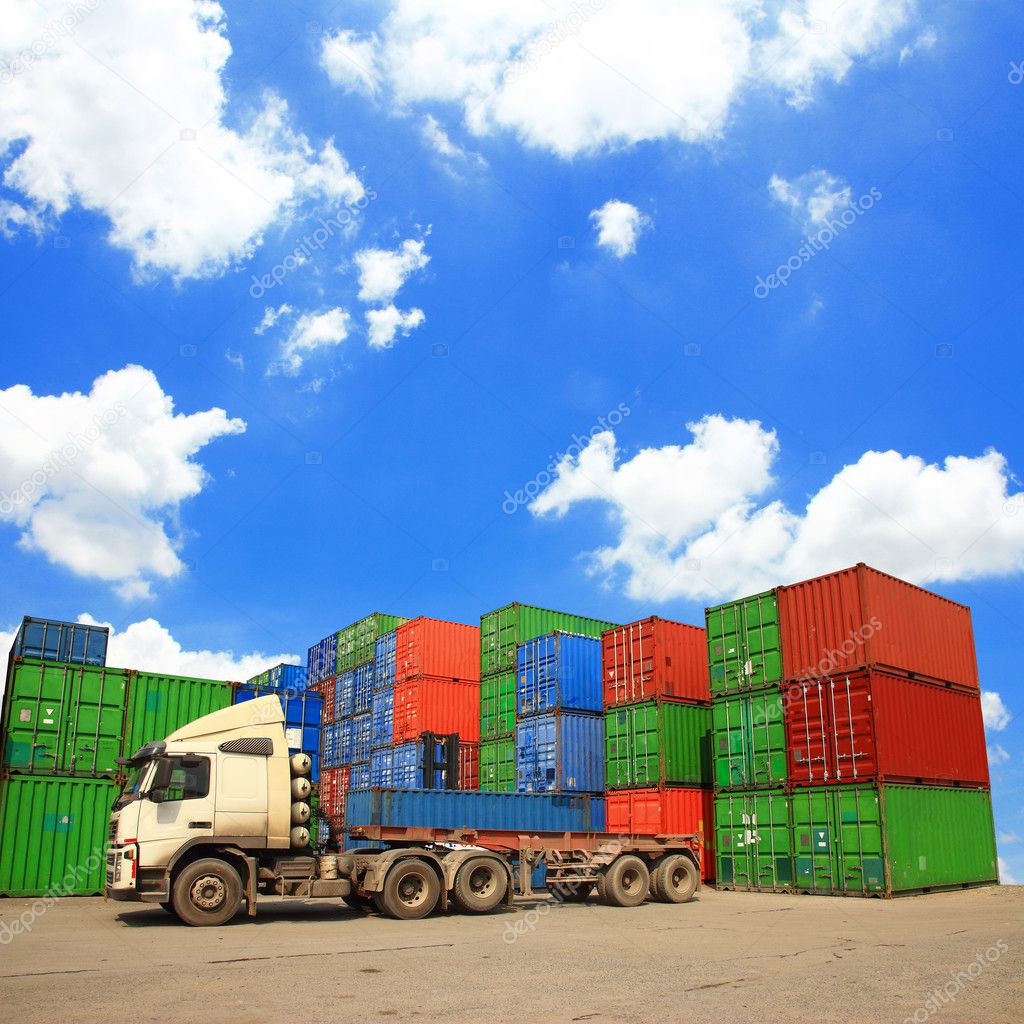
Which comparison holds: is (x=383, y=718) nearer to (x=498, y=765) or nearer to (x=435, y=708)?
(x=435, y=708)

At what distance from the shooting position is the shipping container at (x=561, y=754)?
25.3 m

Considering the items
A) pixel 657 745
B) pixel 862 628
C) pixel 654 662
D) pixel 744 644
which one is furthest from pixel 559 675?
pixel 862 628

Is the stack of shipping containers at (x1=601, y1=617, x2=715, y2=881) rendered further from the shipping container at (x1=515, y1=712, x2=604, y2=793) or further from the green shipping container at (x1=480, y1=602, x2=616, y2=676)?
the green shipping container at (x1=480, y1=602, x2=616, y2=676)

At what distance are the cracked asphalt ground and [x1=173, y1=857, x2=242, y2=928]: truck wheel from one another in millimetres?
369

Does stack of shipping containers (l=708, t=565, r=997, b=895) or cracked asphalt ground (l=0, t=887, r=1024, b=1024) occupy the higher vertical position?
stack of shipping containers (l=708, t=565, r=997, b=895)

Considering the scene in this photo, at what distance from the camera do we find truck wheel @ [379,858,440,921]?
1548 centimetres

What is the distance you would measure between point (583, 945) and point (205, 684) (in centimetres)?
1430

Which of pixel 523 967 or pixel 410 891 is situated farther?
pixel 410 891

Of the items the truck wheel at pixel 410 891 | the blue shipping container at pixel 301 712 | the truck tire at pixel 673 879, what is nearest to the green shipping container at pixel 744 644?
the truck tire at pixel 673 879

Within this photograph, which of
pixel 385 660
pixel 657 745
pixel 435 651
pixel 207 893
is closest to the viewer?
pixel 207 893

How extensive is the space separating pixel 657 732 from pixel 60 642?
15596mm

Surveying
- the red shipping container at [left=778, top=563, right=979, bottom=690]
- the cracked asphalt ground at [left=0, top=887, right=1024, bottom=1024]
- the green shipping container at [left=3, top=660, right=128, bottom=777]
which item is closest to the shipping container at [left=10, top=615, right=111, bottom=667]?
the green shipping container at [left=3, top=660, right=128, bottom=777]

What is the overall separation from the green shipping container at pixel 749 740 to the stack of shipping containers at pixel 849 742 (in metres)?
0.03

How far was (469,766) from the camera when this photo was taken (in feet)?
101
